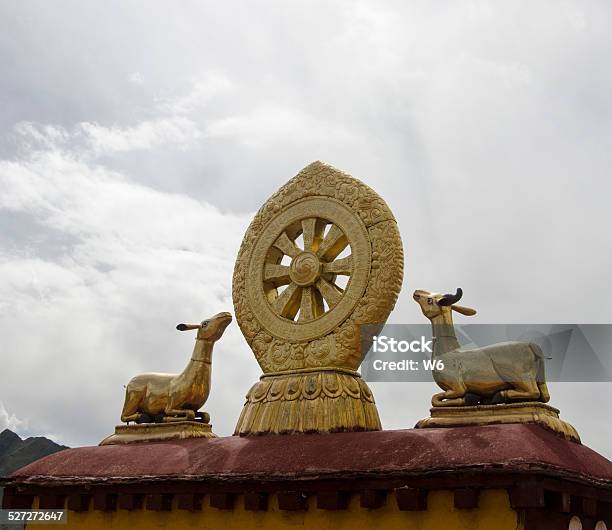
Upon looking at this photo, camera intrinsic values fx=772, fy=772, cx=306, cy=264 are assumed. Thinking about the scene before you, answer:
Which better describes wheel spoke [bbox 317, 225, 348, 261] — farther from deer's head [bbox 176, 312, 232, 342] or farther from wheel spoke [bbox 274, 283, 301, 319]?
deer's head [bbox 176, 312, 232, 342]

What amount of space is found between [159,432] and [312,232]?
3.49m

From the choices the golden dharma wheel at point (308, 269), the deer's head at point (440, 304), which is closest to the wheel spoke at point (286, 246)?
the golden dharma wheel at point (308, 269)

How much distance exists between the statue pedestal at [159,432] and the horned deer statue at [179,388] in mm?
116

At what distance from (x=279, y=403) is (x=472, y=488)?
2.99 m

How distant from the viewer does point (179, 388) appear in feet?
35.7

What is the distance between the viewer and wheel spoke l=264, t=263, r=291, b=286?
10.8 metres

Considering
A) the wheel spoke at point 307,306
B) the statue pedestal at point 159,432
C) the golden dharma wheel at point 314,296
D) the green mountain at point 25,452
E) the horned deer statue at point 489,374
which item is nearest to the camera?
the horned deer statue at point 489,374

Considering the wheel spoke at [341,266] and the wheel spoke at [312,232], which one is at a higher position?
the wheel spoke at [312,232]

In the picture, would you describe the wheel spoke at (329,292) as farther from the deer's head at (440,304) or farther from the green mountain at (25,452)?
the green mountain at (25,452)

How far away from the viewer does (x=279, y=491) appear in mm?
8500

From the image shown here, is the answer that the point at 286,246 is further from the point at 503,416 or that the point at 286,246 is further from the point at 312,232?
the point at 503,416

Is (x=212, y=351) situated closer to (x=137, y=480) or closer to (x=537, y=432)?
(x=137, y=480)

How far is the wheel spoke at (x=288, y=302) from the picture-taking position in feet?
34.8

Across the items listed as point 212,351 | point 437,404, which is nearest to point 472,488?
point 437,404
